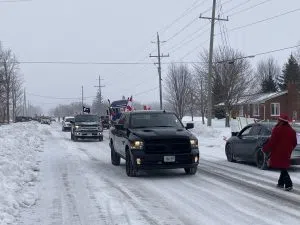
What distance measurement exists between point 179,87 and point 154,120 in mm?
54507

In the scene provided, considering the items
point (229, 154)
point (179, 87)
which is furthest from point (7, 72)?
point (229, 154)

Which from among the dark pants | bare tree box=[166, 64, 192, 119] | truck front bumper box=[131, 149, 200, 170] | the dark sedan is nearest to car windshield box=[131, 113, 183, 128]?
truck front bumper box=[131, 149, 200, 170]

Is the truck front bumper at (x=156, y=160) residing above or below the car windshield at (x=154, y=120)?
below

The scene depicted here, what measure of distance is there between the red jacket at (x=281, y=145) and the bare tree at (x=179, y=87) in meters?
52.6

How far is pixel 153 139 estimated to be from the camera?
517 inches

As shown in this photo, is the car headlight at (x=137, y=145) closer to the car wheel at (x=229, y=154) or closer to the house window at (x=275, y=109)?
the car wheel at (x=229, y=154)

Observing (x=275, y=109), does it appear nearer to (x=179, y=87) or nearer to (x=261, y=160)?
(x=179, y=87)

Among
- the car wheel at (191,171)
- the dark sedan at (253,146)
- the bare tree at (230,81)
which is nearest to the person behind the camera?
the car wheel at (191,171)

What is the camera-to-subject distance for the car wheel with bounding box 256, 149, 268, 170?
14.8 meters

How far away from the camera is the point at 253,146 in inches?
619

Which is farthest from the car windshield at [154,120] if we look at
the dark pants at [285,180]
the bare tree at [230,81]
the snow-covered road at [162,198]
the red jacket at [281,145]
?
the bare tree at [230,81]

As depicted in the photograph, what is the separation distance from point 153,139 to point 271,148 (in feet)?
10.5

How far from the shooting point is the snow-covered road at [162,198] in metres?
8.17

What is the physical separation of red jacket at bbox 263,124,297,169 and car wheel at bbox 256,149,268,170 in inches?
138
